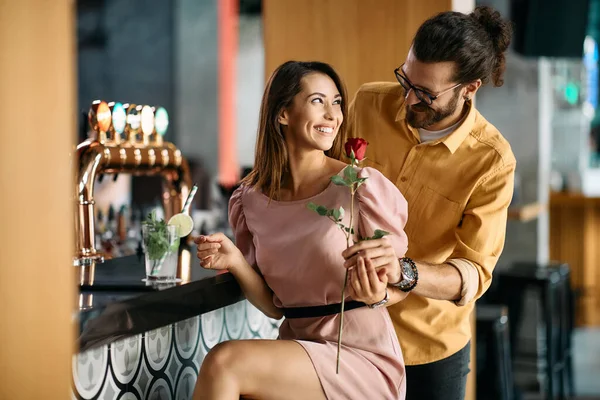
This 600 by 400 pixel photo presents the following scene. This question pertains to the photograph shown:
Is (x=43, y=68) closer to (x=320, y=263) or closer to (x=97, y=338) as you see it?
(x=97, y=338)

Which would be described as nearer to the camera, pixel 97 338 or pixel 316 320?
pixel 97 338

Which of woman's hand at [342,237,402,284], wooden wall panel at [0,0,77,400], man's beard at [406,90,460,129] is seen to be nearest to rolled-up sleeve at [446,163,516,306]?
man's beard at [406,90,460,129]

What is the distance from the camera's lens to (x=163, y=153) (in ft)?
8.85

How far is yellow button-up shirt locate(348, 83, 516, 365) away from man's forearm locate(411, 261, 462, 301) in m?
0.13

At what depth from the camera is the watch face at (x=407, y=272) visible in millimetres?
1849

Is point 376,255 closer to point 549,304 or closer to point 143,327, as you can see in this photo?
point 143,327

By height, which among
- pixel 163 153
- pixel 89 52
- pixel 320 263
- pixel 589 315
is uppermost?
pixel 89 52

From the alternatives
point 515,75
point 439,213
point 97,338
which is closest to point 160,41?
point 515,75

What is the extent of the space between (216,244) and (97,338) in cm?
43

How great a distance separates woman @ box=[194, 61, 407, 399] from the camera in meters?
1.68

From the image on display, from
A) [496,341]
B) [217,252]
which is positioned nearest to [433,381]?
[217,252]

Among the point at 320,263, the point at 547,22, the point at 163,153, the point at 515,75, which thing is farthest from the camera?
the point at 515,75

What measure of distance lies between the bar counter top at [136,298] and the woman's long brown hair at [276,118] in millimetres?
251

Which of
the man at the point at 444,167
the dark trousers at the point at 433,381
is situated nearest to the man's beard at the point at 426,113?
the man at the point at 444,167
